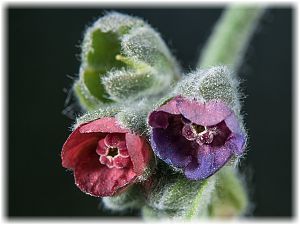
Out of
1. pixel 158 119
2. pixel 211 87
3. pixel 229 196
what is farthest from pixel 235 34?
pixel 158 119

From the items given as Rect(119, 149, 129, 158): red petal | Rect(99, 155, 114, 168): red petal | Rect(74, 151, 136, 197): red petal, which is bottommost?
Rect(74, 151, 136, 197): red petal

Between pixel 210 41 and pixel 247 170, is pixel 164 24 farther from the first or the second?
pixel 247 170

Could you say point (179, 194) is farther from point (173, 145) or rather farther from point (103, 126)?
point (103, 126)

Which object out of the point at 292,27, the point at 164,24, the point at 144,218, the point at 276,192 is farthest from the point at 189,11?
the point at 144,218

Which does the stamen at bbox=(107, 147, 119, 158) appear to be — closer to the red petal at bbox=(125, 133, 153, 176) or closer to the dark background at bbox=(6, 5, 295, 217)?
the red petal at bbox=(125, 133, 153, 176)

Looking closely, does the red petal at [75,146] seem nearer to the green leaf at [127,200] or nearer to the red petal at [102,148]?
the red petal at [102,148]

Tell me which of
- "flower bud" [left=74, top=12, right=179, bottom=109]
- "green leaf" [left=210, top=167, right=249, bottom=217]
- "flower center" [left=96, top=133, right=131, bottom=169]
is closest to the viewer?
"flower center" [left=96, top=133, right=131, bottom=169]

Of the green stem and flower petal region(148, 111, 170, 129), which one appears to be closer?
flower petal region(148, 111, 170, 129)

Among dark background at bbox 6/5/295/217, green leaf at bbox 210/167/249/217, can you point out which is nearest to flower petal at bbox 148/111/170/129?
green leaf at bbox 210/167/249/217
